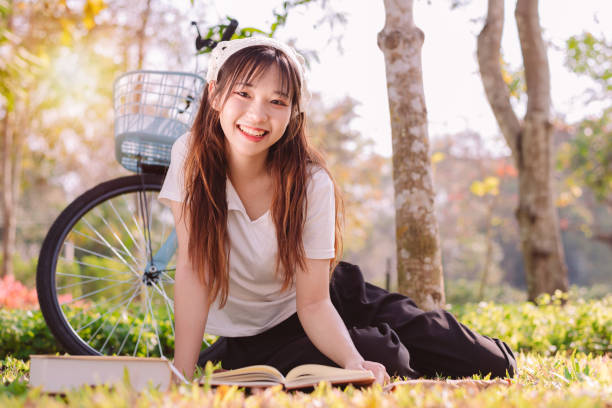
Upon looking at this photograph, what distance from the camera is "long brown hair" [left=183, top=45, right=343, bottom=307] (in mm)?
1881

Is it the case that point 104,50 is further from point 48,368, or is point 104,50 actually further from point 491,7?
point 48,368

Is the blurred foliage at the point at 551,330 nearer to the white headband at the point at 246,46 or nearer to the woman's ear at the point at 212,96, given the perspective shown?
the white headband at the point at 246,46

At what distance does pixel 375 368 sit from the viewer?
1662 millimetres

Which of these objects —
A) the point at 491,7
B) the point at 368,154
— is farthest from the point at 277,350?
the point at 368,154

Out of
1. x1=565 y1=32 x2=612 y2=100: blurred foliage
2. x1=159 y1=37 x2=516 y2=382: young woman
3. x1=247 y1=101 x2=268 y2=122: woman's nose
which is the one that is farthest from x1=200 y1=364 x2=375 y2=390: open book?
x1=565 y1=32 x2=612 y2=100: blurred foliage

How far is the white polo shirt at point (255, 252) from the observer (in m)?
1.99

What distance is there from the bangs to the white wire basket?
59 cm

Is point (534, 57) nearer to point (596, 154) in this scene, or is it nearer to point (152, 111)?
point (152, 111)

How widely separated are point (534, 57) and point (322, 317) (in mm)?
4719

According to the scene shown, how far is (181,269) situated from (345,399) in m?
0.96

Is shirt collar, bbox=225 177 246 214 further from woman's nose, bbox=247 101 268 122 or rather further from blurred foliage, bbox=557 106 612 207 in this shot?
blurred foliage, bbox=557 106 612 207

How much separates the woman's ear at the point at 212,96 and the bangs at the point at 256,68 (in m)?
0.05

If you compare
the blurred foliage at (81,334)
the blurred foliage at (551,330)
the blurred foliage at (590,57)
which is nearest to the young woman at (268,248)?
the blurred foliage at (81,334)

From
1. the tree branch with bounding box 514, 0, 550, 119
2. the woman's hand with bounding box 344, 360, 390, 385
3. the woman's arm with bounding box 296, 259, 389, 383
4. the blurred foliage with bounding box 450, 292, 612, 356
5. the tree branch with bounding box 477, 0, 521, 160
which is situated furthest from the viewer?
the tree branch with bounding box 514, 0, 550, 119
